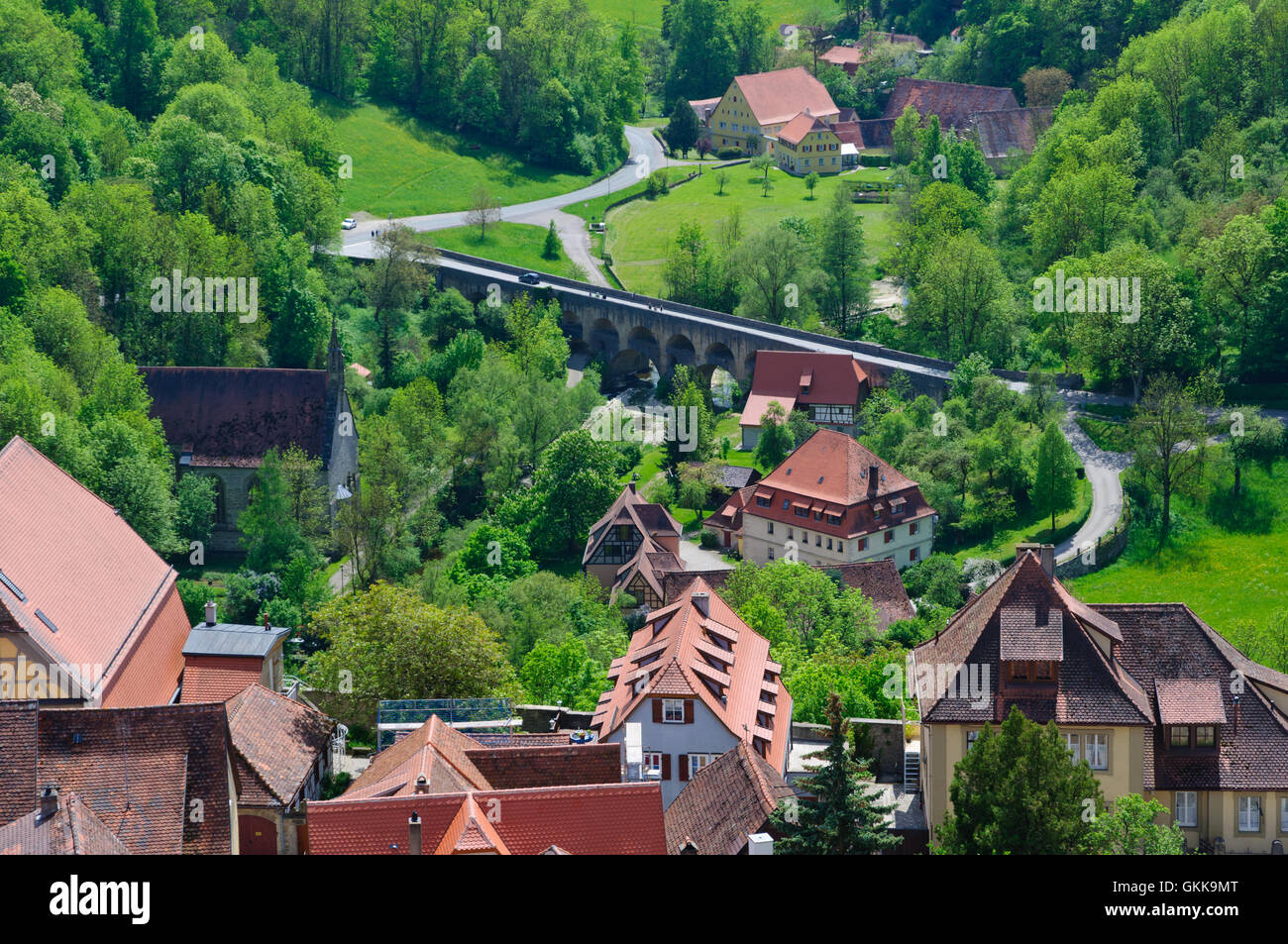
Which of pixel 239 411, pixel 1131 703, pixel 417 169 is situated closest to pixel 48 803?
pixel 1131 703

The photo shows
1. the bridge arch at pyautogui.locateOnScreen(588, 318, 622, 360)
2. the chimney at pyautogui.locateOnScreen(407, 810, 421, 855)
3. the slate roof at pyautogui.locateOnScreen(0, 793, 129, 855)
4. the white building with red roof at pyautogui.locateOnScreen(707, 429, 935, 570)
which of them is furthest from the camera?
the bridge arch at pyautogui.locateOnScreen(588, 318, 622, 360)

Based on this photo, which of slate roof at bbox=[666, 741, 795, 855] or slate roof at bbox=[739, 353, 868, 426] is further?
slate roof at bbox=[739, 353, 868, 426]

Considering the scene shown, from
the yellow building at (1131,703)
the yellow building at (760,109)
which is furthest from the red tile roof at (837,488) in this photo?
the yellow building at (760,109)

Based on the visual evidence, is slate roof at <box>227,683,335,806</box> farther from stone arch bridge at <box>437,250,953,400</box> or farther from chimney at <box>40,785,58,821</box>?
stone arch bridge at <box>437,250,953,400</box>

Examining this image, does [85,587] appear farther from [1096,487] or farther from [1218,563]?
[1096,487]

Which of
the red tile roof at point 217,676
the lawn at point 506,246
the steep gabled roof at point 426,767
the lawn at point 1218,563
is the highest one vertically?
the lawn at point 506,246

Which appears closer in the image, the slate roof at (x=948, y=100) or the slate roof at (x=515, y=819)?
the slate roof at (x=515, y=819)

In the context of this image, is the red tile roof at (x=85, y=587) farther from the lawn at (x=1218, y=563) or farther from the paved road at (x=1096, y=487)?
the paved road at (x=1096, y=487)

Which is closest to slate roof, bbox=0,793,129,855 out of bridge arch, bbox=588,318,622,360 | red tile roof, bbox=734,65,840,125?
bridge arch, bbox=588,318,622,360
